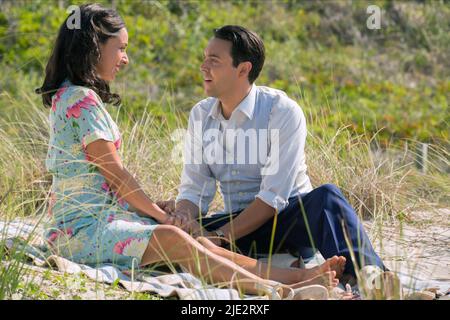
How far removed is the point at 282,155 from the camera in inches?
183

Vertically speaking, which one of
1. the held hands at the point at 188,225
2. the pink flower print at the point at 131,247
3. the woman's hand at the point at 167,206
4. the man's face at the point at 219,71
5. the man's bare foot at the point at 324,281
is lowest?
the man's bare foot at the point at 324,281

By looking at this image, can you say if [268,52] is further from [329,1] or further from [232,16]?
[329,1]

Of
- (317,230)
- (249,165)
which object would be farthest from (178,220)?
(317,230)

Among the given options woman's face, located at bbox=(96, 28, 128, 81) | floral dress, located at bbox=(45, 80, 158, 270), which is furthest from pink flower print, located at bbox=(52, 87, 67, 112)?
woman's face, located at bbox=(96, 28, 128, 81)

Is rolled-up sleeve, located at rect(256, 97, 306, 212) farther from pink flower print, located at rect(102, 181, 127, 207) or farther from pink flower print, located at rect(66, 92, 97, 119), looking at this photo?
pink flower print, located at rect(66, 92, 97, 119)

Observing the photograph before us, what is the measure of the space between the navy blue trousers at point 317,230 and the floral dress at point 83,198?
20.9 inches

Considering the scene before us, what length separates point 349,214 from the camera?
14.4ft

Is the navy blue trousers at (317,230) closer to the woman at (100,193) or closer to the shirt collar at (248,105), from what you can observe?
the woman at (100,193)

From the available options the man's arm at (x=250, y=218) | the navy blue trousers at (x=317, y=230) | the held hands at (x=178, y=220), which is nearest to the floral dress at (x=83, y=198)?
the held hands at (x=178, y=220)

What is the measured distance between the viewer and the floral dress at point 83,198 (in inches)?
172

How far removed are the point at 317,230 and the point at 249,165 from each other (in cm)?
54

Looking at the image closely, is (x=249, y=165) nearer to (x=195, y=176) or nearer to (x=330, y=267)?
(x=195, y=176)
